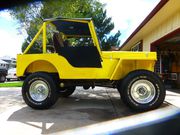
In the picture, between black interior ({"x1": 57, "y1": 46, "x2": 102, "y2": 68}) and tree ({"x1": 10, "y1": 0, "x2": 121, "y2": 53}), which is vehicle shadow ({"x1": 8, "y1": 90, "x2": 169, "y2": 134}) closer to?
black interior ({"x1": 57, "y1": 46, "x2": 102, "y2": 68})

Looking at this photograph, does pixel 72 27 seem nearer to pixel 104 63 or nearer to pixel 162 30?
pixel 104 63

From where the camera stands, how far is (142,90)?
26.0 feet

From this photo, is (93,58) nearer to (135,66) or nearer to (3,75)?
(135,66)

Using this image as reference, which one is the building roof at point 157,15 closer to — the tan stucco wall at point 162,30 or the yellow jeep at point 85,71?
the tan stucco wall at point 162,30

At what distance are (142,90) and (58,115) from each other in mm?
2026

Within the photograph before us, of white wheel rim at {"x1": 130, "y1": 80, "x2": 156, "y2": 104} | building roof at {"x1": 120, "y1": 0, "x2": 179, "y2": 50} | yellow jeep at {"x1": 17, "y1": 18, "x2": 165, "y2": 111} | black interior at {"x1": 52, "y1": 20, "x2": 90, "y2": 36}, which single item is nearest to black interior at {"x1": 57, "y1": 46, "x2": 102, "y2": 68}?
yellow jeep at {"x1": 17, "y1": 18, "x2": 165, "y2": 111}

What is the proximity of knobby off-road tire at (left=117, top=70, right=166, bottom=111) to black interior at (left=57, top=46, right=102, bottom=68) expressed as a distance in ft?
2.89

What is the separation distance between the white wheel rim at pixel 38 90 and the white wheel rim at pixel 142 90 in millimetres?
2046

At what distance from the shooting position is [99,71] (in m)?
8.30

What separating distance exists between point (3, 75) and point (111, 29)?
1715 centimetres

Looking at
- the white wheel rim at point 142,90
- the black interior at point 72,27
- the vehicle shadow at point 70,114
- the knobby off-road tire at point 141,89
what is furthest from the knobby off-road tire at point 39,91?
the white wheel rim at point 142,90

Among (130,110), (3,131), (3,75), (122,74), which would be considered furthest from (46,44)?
(3,75)

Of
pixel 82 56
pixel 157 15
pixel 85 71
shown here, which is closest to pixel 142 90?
pixel 85 71

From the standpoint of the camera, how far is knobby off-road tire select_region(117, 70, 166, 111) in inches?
308
